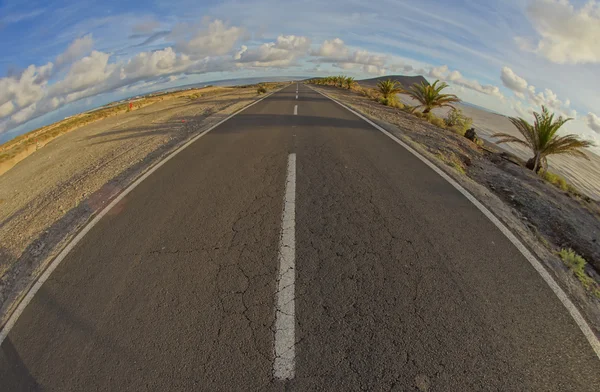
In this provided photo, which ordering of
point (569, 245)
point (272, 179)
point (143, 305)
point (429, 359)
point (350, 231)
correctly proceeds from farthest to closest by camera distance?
point (272, 179) → point (569, 245) → point (350, 231) → point (143, 305) → point (429, 359)

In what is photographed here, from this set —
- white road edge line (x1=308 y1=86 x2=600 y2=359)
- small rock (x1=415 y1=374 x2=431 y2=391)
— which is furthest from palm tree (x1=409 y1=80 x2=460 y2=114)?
small rock (x1=415 y1=374 x2=431 y2=391)

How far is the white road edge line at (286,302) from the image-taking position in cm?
231

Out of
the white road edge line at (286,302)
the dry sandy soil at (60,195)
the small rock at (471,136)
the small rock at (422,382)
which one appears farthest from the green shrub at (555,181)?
the dry sandy soil at (60,195)

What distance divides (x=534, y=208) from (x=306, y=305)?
485cm

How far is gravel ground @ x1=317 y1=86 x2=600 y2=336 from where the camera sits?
11.4 feet

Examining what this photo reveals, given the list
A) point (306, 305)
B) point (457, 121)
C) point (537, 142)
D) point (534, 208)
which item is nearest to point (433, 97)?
point (457, 121)

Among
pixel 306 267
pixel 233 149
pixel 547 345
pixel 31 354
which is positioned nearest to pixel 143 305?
pixel 31 354

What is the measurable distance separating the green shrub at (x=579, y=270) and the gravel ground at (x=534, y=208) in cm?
8

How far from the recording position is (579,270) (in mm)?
3457

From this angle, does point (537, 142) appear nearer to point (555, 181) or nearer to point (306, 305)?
point (555, 181)

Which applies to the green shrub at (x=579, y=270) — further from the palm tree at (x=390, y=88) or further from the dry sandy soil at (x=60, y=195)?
the palm tree at (x=390, y=88)

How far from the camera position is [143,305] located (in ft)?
9.74

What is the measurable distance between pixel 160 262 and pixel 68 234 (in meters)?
2.00

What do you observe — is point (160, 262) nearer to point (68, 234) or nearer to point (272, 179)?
point (68, 234)
